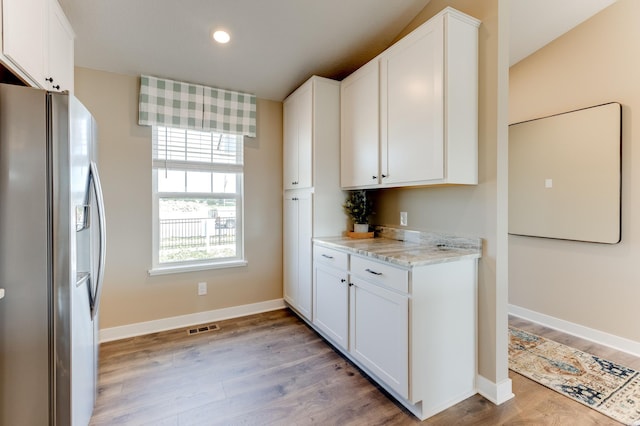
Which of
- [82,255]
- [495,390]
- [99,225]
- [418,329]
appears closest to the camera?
[82,255]

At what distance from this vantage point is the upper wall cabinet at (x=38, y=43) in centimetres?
138

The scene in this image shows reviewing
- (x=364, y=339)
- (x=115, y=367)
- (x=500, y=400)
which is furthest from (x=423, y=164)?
(x=115, y=367)

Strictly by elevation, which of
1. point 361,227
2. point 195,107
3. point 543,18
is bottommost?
point 361,227

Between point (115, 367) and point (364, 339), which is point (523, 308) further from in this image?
point (115, 367)

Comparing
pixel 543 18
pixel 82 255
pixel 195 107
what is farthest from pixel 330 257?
pixel 543 18

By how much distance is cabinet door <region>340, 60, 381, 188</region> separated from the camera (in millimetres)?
2369

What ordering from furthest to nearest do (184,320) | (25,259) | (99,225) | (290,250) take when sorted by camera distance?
1. (290,250)
2. (184,320)
3. (99,225)
4. (25,259)

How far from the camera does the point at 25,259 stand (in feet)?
3.87

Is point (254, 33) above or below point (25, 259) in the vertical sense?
above

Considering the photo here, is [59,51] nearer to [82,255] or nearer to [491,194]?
[82,255]

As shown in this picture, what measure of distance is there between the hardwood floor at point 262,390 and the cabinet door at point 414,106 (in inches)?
58.4

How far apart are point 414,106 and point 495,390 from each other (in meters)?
1.93

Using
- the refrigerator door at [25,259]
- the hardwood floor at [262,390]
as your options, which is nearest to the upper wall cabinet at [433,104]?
the hardwood floor at [262,390]

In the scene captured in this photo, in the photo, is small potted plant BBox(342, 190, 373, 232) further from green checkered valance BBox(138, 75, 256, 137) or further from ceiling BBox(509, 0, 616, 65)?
ceiling BBox(509, 0, 616, 65)
